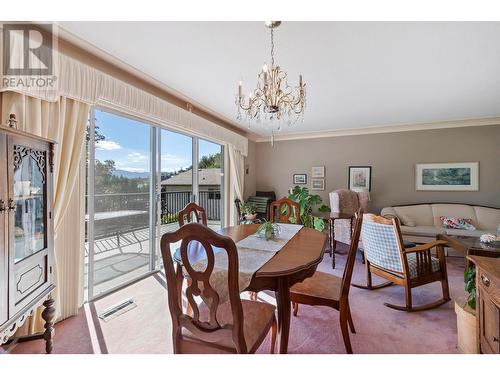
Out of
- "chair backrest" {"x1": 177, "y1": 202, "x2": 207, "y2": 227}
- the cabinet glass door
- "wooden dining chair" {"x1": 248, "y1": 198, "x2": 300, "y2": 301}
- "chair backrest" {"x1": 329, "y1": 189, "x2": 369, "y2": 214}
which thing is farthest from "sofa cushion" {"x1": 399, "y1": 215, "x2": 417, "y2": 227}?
the cabinet glass door

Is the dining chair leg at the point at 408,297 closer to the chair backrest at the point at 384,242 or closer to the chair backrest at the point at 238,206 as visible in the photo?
the chair backrest at the point at 384,242

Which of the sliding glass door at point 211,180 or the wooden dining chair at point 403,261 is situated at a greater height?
the sliding glass door at point 211,180

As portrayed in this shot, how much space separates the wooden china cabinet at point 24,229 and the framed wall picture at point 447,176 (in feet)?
18.3

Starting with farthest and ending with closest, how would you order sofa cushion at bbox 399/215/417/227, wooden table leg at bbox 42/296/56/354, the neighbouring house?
sofa cushion at bbox 399/215/417/227 → the neighbouring house → wooden table leg at bbox 42/296/56/354

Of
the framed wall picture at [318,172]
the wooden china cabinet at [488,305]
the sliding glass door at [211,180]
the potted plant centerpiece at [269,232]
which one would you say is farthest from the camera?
the framed wall picture at [318,172]

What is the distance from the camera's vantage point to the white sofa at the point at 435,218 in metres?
3.70

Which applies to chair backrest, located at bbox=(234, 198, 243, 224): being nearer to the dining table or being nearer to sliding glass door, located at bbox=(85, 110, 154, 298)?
sliding glass door, located at bbox=(85, 110, 154, 298)

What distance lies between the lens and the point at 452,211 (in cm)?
407

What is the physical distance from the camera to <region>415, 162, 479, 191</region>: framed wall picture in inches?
162

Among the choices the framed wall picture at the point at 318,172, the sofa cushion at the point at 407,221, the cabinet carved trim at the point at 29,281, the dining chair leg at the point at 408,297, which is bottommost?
the dining chair leg at the point at 408,297

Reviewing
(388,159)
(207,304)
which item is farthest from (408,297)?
(388,159)

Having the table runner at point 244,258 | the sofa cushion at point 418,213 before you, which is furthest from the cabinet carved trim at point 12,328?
the sofa cushion at point 418,213

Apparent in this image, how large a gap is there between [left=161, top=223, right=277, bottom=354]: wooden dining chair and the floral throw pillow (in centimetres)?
424

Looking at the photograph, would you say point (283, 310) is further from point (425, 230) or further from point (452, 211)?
point (452, 211)
